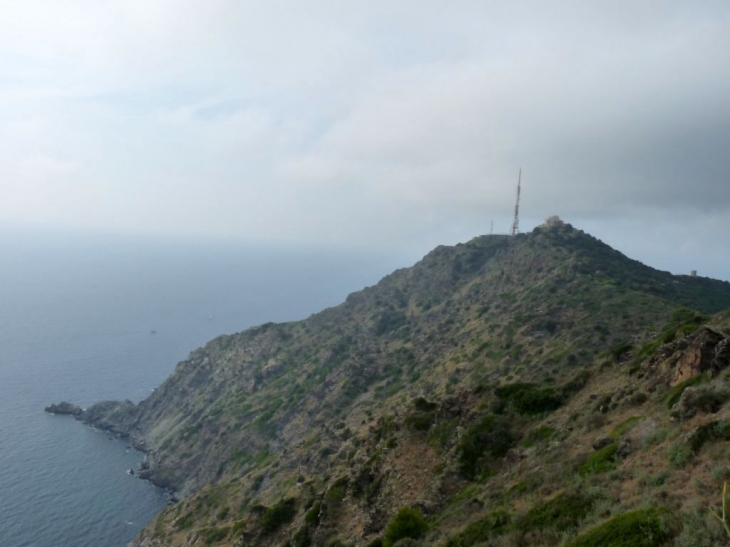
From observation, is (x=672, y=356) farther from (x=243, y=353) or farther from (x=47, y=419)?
(x=47, y=419)

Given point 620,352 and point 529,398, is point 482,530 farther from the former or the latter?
point 620,352

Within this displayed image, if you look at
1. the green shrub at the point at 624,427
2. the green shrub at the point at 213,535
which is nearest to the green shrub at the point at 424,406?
the green shrub at the point at 624,427

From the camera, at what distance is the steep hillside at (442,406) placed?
871 inches

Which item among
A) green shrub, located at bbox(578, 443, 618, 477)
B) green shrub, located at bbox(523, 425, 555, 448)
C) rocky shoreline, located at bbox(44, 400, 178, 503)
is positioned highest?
green shrub, located at bbox(578, 443, 618, 477)

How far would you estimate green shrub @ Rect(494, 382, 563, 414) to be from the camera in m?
32.5

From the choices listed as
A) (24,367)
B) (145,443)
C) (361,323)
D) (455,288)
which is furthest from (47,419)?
(455,288)

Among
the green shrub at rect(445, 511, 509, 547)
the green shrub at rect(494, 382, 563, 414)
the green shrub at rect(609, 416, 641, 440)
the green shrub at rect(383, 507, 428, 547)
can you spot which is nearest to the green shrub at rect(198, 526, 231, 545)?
the green shrub at rect(383, 507, 428, 547)

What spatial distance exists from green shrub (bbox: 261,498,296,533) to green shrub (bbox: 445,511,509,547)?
75.8ft

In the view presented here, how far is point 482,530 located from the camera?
1875cm

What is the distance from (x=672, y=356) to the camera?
2592 centimetres

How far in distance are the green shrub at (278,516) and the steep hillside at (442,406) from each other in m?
0.11

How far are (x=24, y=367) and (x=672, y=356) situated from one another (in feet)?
559

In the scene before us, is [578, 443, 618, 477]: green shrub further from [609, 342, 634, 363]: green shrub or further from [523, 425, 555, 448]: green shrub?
[609, 342, 634, 363]: green shrub

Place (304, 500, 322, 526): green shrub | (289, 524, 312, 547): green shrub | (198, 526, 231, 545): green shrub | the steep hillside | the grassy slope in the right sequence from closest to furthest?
the steep hillside < the grassy slope < (289, 524, 312, 547): green shrub < (304, 500, 322, 526): green shrub < (198, 526, 231, 545): green shrub
